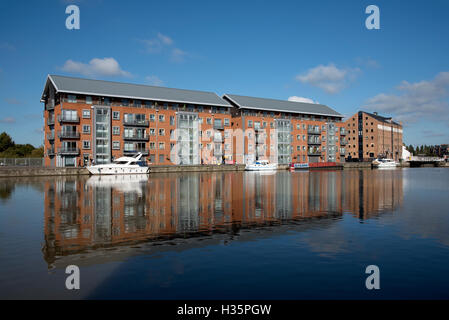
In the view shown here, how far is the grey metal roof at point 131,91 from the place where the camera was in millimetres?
67875

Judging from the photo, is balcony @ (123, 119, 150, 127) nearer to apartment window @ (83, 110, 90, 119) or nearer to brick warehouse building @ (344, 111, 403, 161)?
apartment window @ (83, 110, 90, 119)

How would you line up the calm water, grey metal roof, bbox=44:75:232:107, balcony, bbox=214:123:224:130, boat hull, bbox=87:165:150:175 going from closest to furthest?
the calm water, boat hull, bbox=87:165:150:175, grey metal roof, bbox=44:75:232:107, balcony, bbox=214:123:224:130

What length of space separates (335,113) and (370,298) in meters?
108

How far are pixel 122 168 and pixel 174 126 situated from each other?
21.2 metres

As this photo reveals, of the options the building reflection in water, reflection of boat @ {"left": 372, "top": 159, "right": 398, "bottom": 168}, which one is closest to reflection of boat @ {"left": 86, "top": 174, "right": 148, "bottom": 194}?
the building reflection in water

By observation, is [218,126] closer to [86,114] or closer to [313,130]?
[86,114]

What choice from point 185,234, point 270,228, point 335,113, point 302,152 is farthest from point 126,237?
point 335,113

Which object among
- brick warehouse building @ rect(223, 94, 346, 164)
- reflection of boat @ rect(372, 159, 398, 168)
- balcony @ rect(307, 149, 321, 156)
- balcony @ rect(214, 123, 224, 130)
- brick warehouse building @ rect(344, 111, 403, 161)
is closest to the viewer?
balcony @ rect(214, 123, 224, 130)

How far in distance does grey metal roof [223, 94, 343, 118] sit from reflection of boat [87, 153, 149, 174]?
3536 cm

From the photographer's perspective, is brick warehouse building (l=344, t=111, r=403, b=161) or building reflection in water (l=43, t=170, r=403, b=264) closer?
building reflection in water (l=43, t=170, r=403, b=264)

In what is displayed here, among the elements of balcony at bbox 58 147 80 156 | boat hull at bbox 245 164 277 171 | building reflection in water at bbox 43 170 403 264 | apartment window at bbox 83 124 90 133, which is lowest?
building reflection in water at bbox 43 170 403 264

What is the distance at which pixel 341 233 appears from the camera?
13766 mm

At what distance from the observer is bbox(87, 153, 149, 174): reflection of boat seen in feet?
197

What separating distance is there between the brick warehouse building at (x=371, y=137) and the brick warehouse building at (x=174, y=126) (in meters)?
35.7
